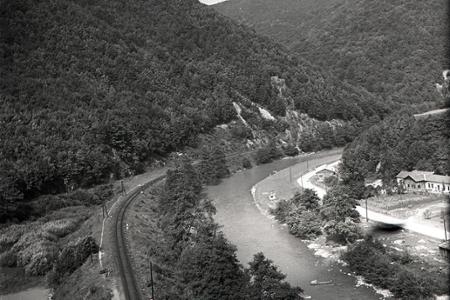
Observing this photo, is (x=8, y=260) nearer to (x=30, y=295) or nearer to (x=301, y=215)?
(x=30, y=295)

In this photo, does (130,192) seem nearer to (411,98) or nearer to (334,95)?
(334,95)

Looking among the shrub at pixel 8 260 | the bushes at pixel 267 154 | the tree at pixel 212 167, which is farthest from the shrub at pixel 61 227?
the bushes at pixel 267 154

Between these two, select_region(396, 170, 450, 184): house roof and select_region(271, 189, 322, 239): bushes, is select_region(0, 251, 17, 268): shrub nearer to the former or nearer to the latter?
select_region(271, 189, 322, 239): bushes

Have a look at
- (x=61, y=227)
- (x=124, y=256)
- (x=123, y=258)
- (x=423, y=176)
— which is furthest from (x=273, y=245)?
(x=61, y=227)

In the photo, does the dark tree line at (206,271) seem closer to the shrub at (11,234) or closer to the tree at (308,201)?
the tree at (308,201)

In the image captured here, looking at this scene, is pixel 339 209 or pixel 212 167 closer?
pixel 339 209

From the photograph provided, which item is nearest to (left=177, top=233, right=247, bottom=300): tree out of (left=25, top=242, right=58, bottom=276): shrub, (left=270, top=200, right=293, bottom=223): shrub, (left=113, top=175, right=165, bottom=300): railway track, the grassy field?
(left=113, top=175, right=165, bottom=300): railway track
